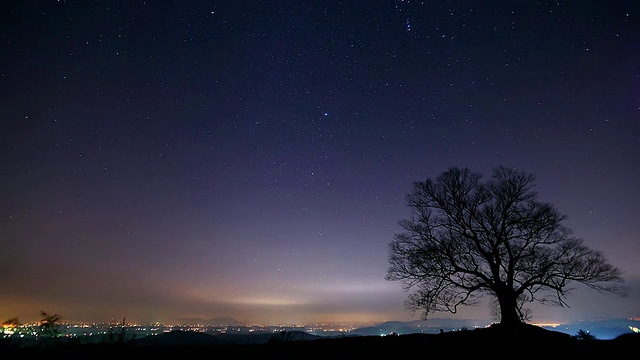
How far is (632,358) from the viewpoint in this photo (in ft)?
21.5

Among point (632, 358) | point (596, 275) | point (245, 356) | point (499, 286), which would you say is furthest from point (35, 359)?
point (596, 275)

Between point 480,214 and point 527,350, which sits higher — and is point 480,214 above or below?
above

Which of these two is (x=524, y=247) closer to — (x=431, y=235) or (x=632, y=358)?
(x=431, y=235)

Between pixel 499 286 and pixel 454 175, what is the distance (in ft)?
20.0

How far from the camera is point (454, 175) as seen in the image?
19.7 metres

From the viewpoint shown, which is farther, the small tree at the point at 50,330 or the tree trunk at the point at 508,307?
the tree trunk at the point at 508,307

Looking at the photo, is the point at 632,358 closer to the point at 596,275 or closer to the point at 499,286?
the point at 499,286

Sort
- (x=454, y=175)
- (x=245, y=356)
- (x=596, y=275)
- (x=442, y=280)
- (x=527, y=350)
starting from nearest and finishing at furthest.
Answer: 1. (x=245, y=356)
2. (x=527, y=350)
3. (x=596, y=275)
4. (x=442, y=280)
5. (x=454, y=175)

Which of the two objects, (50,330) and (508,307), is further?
(508,307)

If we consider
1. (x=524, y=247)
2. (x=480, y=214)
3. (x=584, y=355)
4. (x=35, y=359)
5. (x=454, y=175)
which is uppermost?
(x=454, y=175)

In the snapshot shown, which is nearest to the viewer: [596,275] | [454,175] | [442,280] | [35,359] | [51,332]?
[35,359]

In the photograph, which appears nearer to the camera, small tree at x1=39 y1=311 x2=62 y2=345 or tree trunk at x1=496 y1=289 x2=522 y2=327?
small tree at x1=39 y1=311 x2=62 y2=345

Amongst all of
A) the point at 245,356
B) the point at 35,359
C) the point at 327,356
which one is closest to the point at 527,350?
the point at 327,356

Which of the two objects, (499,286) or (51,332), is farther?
(499,286)
